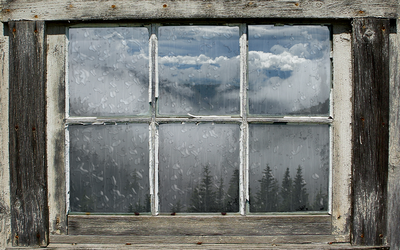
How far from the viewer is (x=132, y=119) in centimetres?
127

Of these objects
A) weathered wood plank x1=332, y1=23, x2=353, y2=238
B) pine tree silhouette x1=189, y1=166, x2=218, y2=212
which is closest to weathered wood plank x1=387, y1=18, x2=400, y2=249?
weathered wood plank x1=332, y1=23, x2=353, y2=238

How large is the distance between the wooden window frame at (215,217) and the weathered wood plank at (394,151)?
0.60ft

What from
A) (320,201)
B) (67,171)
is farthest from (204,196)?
(67,171)

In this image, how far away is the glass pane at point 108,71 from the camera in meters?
1.28

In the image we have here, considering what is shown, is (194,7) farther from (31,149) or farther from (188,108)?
(31,149)

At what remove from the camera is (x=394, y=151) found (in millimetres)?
1230

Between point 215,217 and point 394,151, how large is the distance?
88 cm

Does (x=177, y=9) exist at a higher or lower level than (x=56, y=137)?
higher

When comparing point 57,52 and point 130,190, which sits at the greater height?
point 57,52

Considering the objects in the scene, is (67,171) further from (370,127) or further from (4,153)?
(370,127)

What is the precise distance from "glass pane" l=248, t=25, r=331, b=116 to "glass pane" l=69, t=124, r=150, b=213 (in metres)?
0.59

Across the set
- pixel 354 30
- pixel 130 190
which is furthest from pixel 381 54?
pixel 130 190

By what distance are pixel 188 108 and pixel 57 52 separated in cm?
68

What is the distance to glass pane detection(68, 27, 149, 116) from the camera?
4.21 ft
